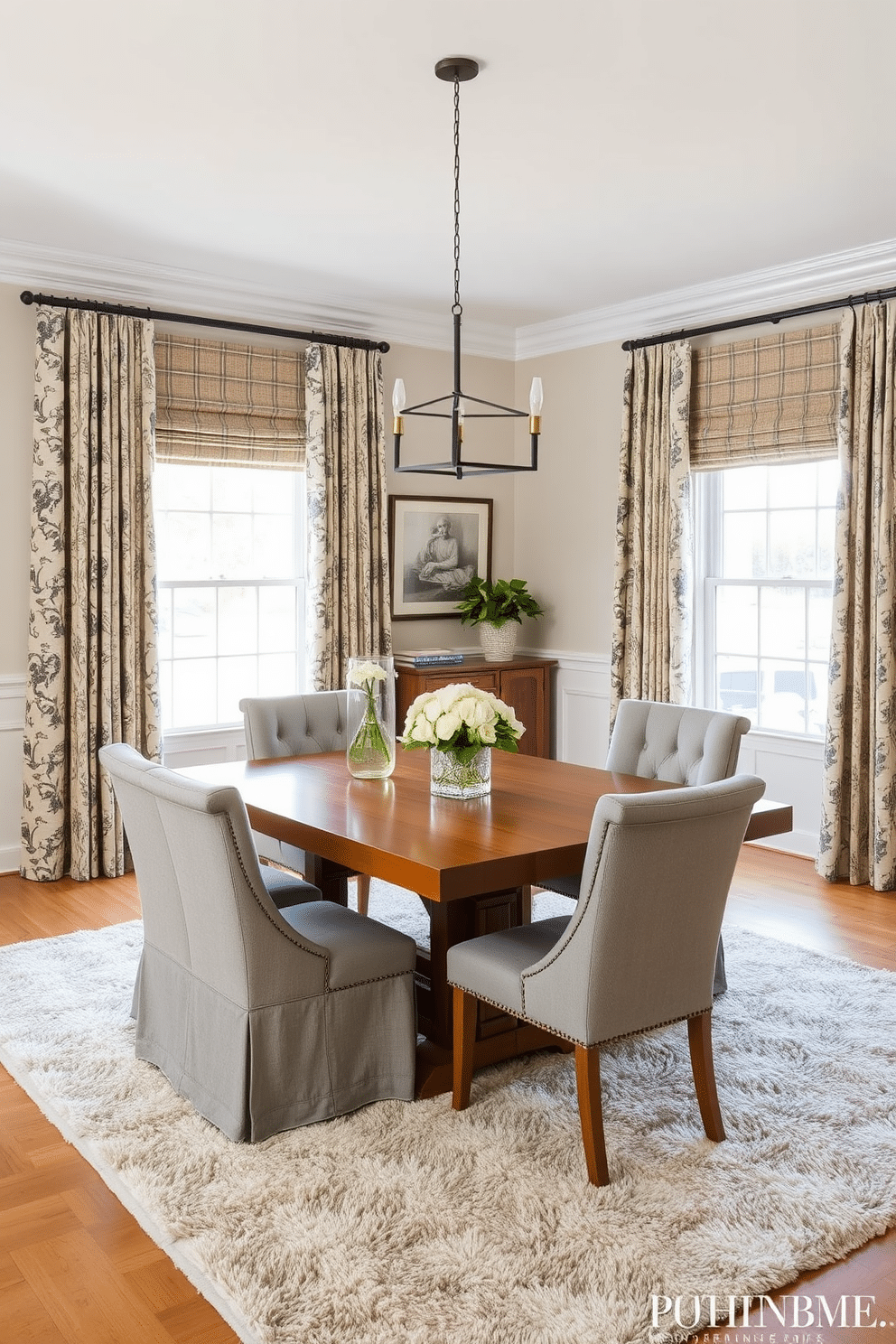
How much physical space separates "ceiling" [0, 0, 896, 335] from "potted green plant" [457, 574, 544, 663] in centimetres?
173

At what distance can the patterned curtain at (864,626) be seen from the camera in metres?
4.73

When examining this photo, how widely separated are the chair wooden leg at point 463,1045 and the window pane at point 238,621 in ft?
10.5

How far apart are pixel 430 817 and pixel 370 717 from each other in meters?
0.54

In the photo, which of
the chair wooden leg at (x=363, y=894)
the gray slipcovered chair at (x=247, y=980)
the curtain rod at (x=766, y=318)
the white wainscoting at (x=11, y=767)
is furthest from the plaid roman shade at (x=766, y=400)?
the white wainscoting at (x=11, y=767)

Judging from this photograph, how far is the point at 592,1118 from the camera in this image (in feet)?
8.05

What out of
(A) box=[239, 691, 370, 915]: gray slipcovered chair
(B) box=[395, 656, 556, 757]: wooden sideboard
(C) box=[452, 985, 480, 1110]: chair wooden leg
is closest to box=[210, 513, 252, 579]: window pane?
(B) box=[395, 656, 556, 757]: wooden sideboard

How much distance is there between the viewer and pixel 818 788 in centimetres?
526

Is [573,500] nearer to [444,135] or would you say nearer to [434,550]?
[434,550]

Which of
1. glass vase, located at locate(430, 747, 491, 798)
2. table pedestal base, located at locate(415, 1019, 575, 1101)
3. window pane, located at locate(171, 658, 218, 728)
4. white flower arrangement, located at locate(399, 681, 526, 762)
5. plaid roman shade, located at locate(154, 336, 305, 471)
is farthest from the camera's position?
window pane, located at locate(171, 658, 218, 728)

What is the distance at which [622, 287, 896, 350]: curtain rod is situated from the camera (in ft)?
15.6

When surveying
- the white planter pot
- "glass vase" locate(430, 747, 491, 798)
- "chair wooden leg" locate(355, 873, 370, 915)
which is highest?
the white planter pot

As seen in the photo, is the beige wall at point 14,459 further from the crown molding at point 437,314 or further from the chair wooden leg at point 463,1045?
the chair wooden leg at point 463,1045

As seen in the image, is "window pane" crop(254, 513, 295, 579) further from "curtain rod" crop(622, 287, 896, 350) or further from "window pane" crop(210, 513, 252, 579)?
"curtain rod" crop(622, 287, 896, 350)

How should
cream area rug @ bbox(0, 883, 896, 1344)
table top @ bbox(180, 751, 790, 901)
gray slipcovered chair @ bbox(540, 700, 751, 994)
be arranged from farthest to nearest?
gray slipcovered chair @ bbox(540, 700, 751, 994) < table top @ bbox(180, 751, 790, 901) < cream area rug @ bbox(0, 883, 896, 1344)
